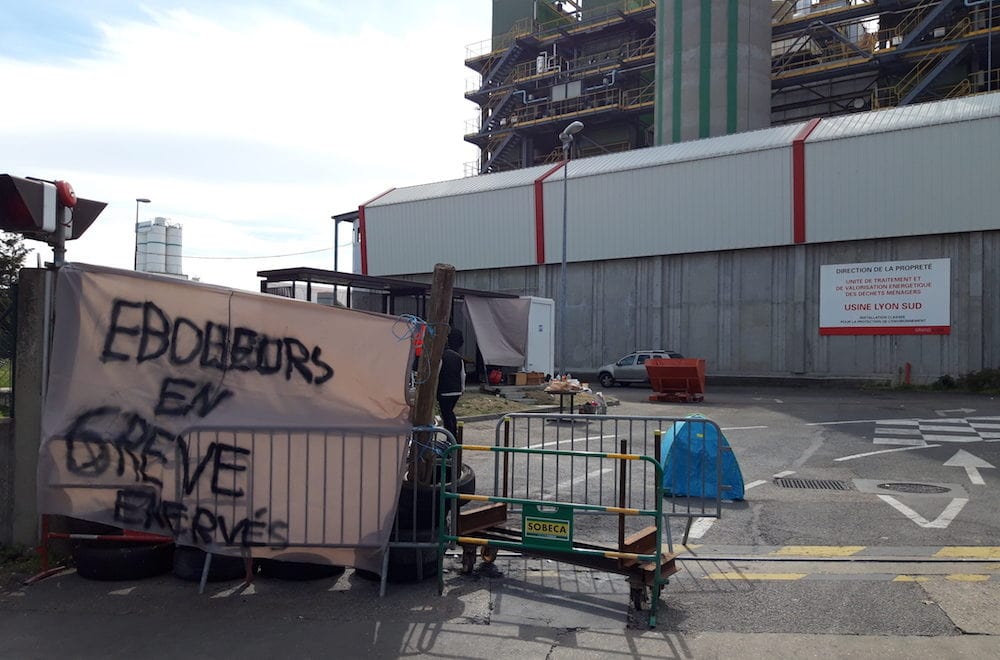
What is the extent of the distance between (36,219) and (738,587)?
6.21m

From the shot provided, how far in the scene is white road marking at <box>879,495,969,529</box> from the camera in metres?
7.99

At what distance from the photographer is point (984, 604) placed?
5551mm

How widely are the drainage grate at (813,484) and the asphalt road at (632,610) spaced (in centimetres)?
120

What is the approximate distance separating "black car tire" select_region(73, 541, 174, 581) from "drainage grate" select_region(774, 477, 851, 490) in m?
7.40

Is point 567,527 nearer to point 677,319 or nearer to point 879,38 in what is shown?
point 677,319

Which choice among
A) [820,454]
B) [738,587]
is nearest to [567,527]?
[738,587]

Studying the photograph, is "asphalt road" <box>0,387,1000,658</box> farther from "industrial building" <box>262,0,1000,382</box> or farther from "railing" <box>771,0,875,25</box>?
"railing" <box>771,0,875,25</box>

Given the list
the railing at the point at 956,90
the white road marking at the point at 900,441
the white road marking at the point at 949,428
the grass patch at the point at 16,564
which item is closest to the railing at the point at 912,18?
the railing at the point at 956,90

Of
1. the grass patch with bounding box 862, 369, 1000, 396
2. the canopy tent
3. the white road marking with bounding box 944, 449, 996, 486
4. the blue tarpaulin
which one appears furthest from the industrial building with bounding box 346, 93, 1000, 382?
the blue tarpaulin

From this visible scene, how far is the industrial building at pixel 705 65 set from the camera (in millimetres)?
39750

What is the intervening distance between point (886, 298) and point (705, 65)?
53.5 ft

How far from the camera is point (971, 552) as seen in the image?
694 centimetres

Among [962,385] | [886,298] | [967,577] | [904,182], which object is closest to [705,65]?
[904,182]

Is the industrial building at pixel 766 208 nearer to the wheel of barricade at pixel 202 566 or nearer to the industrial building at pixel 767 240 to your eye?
the industrial building at pixel 767 240
